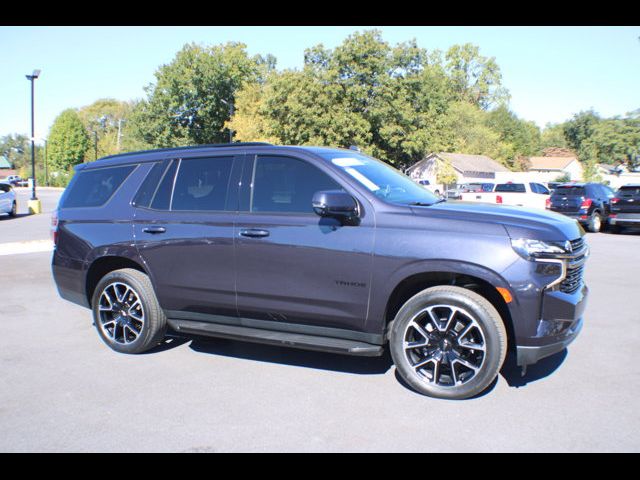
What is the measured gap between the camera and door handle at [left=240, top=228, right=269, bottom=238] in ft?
16.0

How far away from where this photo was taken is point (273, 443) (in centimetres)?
367

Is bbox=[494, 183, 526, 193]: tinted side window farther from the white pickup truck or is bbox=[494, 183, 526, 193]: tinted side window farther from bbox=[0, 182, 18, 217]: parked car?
bbox=[0, 182, 18, 217]: parked car

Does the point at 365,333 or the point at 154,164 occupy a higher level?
the point at 154,164

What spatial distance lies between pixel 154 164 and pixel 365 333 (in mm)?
2689

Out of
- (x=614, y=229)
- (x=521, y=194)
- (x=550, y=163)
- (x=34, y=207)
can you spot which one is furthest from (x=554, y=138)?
(x=34, y=207)

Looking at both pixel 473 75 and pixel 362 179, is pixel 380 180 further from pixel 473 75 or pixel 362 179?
pixel 473 75

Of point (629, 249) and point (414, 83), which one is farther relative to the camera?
point (414, 83)

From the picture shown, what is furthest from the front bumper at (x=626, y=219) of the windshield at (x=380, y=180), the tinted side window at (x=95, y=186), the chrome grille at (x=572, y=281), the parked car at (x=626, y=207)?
the tinted side window at (x=95, y=186)

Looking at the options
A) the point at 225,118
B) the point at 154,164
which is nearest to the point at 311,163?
the point at 154,164

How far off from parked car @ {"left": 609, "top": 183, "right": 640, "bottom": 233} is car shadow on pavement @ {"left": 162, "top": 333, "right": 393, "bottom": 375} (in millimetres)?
16013

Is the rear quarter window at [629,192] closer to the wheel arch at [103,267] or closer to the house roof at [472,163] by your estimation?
the wheel arch at [103,267]

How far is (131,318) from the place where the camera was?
18.6ft

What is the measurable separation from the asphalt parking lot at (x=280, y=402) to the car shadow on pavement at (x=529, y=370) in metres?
0.02
